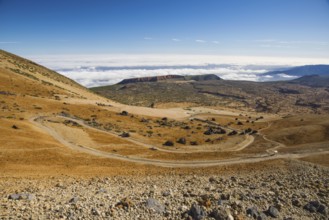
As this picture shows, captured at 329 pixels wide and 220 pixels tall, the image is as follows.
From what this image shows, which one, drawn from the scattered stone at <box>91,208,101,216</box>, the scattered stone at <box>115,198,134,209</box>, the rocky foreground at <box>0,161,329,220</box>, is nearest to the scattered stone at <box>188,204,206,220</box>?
the rocky foreground at <box>0,161,329,220</box>

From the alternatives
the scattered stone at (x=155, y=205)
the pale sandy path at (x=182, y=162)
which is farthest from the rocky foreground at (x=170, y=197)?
the pale sandy path at (x=182, y=162)

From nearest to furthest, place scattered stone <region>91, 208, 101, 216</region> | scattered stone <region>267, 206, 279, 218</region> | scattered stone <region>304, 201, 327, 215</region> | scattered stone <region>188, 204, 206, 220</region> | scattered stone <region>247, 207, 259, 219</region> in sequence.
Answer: scattered stone <region>91, 208, 101, 216</region> < scattered stone <region>188, 204, 206, 220</region> < scattered stone <region>247, 207, 259, 219</region> < scattered stone <region>267, 206, 279, 218</region> < scattered stone <region>304, 201, 327, 215</region>

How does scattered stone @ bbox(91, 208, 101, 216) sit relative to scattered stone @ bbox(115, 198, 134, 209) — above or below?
above

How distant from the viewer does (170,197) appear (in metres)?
21.0

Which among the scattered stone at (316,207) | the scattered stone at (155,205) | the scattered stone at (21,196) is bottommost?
the scattered stone at (316,207)

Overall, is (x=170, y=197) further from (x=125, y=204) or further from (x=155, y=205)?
(x=125, y=204)

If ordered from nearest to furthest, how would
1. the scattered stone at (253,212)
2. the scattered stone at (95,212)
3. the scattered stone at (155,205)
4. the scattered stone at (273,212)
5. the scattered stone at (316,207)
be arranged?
the scattered stone at (95,212), the scattered stone at (155,205), the scattered stone at (253,212), the scattered stone at (273,212), the scattered stone at (316,207)

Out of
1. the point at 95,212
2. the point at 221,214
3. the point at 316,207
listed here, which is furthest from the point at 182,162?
the point at 95,212

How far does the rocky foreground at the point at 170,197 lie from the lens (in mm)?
17719

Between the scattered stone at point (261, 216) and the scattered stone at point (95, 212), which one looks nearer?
the scattered stone at point (95, 212)

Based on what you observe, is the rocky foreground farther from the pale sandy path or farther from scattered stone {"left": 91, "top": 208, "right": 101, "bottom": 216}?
the pale sandy path

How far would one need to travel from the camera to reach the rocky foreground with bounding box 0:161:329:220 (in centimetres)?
1772

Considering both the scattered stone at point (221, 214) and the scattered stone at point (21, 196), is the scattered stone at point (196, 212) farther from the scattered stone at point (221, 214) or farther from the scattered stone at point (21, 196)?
the scattered stone at point (21, 196)

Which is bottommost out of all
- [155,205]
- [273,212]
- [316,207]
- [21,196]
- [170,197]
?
[316,207]
